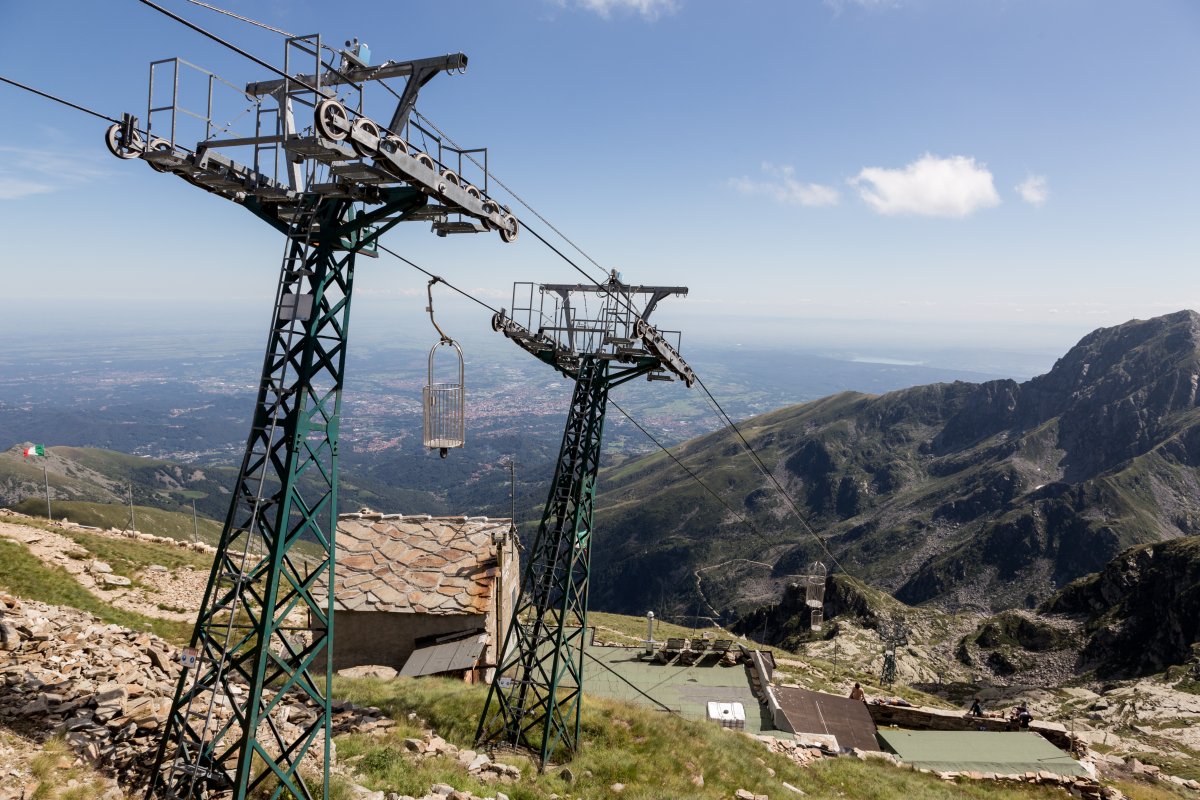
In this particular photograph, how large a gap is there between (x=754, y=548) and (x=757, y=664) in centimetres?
16791

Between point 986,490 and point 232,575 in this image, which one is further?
point 986,490

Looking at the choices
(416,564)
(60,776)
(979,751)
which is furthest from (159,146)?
(979,751)

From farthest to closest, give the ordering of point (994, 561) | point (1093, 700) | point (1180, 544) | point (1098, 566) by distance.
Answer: point (994, 561)
point (1098, 566)
point (1180, 544)
point (1093, 700)

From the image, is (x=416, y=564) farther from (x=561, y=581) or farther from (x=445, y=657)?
(x=561, y=581)

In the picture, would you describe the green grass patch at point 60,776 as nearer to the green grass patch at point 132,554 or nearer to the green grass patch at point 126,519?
the green grass patch at point 132,554

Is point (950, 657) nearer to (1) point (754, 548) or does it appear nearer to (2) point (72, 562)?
(2) point (72, 562)

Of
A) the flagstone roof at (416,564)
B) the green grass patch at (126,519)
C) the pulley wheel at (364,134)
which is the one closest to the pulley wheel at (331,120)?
the pulley wheel at (364,134)

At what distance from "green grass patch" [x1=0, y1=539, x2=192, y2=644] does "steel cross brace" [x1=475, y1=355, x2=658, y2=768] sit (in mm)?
15596

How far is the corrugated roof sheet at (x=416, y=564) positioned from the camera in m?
30.3

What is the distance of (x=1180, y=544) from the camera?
86.6 metres

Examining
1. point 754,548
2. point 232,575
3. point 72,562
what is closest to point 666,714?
point 232,575

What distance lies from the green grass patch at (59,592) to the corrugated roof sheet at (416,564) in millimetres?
6808

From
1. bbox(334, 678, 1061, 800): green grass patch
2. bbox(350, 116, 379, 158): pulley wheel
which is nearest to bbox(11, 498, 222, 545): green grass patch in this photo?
bbox(334, 678, 1061, 800): green grass patch

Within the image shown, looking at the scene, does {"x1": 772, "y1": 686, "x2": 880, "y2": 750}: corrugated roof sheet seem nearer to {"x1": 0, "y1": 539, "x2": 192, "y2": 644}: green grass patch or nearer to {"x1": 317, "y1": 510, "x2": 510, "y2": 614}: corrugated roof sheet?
{"x1": 317, "y1": 510, "x2": 510, "y2": 614}: corrugated roof sheet
